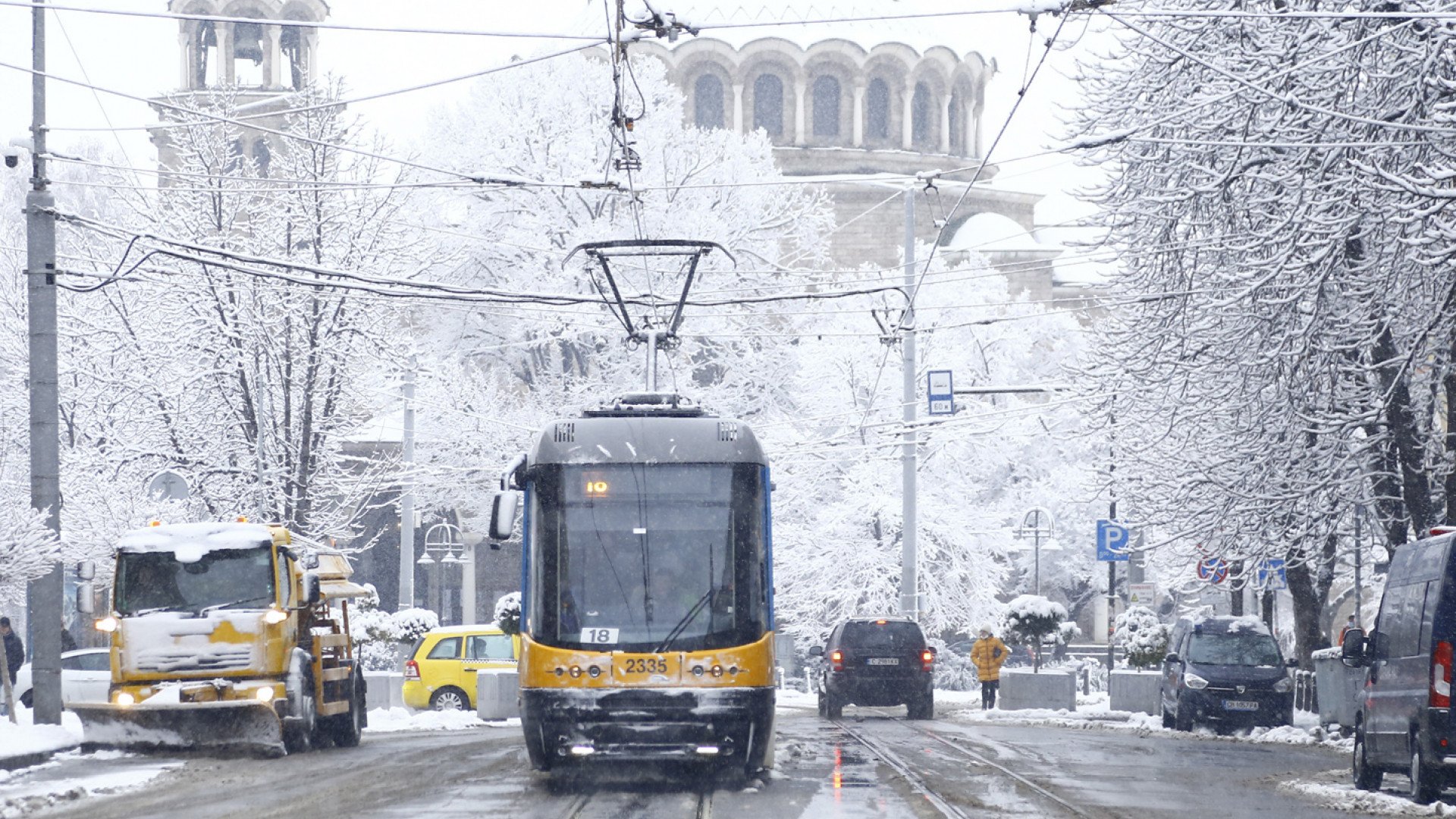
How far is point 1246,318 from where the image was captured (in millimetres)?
22312

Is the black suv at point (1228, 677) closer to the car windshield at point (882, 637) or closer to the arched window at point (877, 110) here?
the car windshield at point (882, 637)

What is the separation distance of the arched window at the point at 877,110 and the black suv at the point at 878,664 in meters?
46.4

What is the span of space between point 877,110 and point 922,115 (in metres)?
1.98

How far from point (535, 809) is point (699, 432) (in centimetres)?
336

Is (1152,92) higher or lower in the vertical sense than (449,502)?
higher

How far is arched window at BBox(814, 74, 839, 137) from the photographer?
240 feet

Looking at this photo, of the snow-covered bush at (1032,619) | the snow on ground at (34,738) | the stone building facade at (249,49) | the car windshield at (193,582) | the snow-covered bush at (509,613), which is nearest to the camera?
the snow on ground at (34,738)

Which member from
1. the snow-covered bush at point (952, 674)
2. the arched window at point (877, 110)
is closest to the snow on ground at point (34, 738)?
the snow-covered bush at point (952, 674)

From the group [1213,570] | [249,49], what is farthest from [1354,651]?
[249,49]

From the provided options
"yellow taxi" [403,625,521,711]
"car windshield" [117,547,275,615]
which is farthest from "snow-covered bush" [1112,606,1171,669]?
"car windshield" [117,547,275,615]

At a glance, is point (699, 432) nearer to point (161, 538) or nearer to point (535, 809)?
point (535, 809)

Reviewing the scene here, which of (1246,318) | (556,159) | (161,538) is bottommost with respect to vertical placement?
(161,538)

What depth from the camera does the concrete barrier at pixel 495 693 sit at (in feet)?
91.7

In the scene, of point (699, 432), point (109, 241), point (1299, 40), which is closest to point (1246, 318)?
point (1299, 40)
